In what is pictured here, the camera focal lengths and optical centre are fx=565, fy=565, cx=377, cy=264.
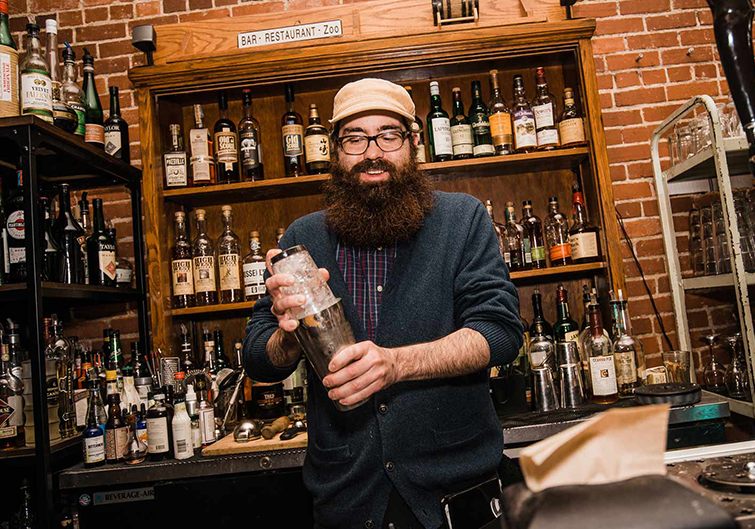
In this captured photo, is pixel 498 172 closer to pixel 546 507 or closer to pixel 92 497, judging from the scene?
pixel 92 497

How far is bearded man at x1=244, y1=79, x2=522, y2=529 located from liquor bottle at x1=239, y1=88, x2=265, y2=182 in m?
0.94

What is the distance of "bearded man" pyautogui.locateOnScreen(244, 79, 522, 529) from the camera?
3.68 feet

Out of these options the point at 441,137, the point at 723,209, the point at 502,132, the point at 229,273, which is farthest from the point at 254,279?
the point at 723,209

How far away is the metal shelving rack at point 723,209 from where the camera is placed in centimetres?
177

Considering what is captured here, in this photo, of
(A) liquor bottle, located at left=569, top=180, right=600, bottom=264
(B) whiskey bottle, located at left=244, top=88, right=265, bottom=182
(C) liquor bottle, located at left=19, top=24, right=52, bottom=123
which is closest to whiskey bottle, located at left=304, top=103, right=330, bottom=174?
(B) whiskey bottle, located at left=244, top=88, right=265, bottom=182

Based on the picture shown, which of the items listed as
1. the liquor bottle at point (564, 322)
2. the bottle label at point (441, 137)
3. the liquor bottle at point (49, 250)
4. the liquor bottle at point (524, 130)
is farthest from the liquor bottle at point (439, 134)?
the liquor bottle at point (49, 250)

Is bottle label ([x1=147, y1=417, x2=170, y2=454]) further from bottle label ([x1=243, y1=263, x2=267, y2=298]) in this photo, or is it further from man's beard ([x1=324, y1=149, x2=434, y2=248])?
man's beard ([x1=324, y1=149, x2=434, y2=248])

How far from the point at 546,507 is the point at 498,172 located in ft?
6.85

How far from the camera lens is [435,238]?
129 centimetres

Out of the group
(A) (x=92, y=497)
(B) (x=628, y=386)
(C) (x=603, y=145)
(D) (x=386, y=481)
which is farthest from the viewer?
(C) (x=603, y=145)

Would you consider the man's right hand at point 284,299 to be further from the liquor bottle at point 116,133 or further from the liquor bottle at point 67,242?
the liquor bottle at point 116,133

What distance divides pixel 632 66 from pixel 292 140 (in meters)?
1.52

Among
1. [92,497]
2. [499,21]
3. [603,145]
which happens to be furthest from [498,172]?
[92,497]

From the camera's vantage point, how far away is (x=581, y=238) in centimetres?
212
